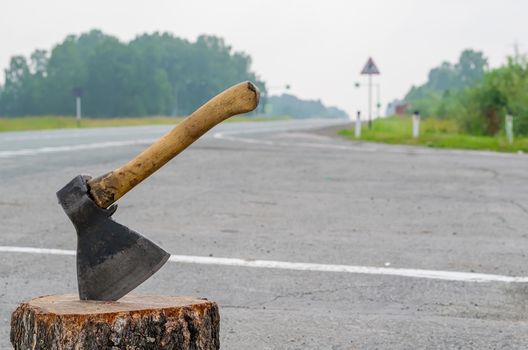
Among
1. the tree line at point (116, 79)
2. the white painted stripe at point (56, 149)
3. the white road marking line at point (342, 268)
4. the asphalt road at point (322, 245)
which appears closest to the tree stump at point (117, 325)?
the asphalt road at point (322, 245)

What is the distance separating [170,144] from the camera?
3393mm

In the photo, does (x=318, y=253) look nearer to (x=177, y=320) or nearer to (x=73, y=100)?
(x=177, y=320)

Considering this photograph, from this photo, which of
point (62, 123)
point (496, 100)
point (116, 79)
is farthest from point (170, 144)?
point (116, 79)

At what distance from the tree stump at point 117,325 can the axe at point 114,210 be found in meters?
0.10

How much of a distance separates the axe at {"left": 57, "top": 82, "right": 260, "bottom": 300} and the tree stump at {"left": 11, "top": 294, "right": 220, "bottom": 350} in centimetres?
10

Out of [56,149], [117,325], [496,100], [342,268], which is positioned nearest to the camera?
[117,325]

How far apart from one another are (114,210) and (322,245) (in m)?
4.02

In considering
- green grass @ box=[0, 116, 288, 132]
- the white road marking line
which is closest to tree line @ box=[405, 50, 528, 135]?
green grass @ box=[0, 116, 288, 132]

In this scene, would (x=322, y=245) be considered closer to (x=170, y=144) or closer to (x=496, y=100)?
Result: (x=170, y=144)

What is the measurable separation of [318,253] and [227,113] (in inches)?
144

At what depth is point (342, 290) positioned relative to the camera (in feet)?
18.3

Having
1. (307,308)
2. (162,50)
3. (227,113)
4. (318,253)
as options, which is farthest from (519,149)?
(162,50)

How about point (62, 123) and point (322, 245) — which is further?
point (62, 123)

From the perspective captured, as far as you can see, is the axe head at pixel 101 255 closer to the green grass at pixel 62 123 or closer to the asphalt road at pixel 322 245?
the asphalt road at pixel 322 245
